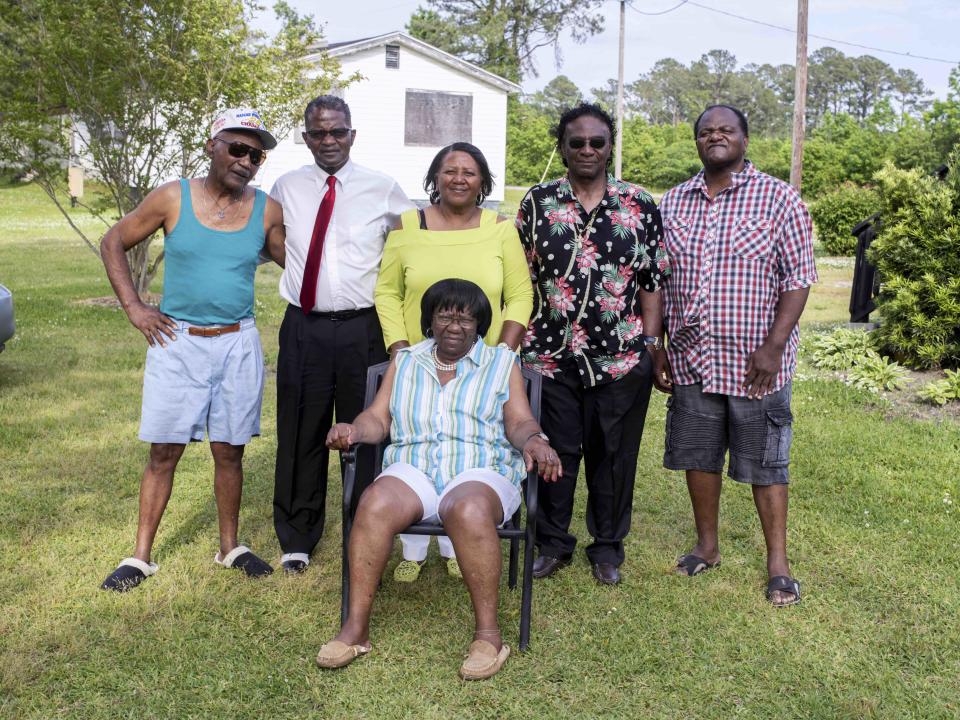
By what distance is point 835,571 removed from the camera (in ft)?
14.6

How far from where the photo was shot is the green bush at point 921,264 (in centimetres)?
741

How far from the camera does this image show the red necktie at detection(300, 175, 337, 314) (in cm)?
409

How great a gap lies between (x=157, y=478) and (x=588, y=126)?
7.85 ft

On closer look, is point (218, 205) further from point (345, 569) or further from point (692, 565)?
point (692, 565)

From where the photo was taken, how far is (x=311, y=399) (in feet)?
14.2

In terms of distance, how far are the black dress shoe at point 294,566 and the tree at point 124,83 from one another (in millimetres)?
6834

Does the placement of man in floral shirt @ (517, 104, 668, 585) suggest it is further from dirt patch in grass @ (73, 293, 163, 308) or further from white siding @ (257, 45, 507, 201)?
white siding @ (257, 45, 507, 201)

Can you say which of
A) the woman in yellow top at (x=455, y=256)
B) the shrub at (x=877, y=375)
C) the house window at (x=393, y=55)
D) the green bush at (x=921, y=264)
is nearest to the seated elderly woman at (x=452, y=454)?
the woman in yellow top at (x=455, y=256)

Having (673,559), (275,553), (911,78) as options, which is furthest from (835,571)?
(911,78)

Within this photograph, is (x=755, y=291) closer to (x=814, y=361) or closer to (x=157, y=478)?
(x=157, y=478)

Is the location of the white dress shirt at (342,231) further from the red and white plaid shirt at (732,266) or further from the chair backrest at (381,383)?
the red and white plaid shirt at (732,266)

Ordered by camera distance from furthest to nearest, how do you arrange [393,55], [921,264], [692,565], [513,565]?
[393,55] < [921,264] < [692,565] < [513,565]

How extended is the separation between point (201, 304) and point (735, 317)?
2237 mm

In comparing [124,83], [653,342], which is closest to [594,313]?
[653,342]
